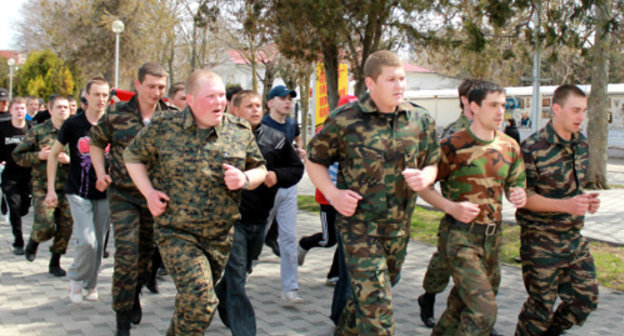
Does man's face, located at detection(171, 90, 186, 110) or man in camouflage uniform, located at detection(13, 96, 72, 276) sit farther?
man's face, located at detection(171, 90, 186, 110)

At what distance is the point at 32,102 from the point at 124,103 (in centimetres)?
910

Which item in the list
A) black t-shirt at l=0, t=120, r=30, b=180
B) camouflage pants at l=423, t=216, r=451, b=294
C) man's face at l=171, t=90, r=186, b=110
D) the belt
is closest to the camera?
the belt

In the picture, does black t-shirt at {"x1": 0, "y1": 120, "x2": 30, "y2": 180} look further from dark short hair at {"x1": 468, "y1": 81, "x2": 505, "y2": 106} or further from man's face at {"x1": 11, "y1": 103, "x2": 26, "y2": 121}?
dark short hair at {"x1": 468, "y1": 81, "x2": 505, "y2": 106}

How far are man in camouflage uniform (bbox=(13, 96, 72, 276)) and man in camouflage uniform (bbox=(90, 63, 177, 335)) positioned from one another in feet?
6.58

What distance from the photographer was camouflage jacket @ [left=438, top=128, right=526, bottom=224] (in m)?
4.33

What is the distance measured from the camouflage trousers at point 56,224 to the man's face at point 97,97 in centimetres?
180

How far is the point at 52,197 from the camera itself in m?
6.45

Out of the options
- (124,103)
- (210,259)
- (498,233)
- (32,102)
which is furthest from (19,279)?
(32,102)

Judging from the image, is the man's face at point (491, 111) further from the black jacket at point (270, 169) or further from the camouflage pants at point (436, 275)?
the black jacket at point (270, 169)

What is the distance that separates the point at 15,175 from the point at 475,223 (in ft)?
23.2

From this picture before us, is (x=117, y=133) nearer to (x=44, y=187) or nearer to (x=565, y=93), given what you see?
(x=44, y=187)

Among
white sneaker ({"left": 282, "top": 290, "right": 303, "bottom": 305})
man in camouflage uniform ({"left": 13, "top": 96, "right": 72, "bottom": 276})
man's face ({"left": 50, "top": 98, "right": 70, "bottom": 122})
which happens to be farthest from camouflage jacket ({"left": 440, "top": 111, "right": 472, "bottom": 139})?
man's face ({"left": 50, "top": 98, "right": 70, "bottom": 122})

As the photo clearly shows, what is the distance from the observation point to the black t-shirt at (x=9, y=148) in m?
8.99

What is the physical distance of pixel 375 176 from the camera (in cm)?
394
